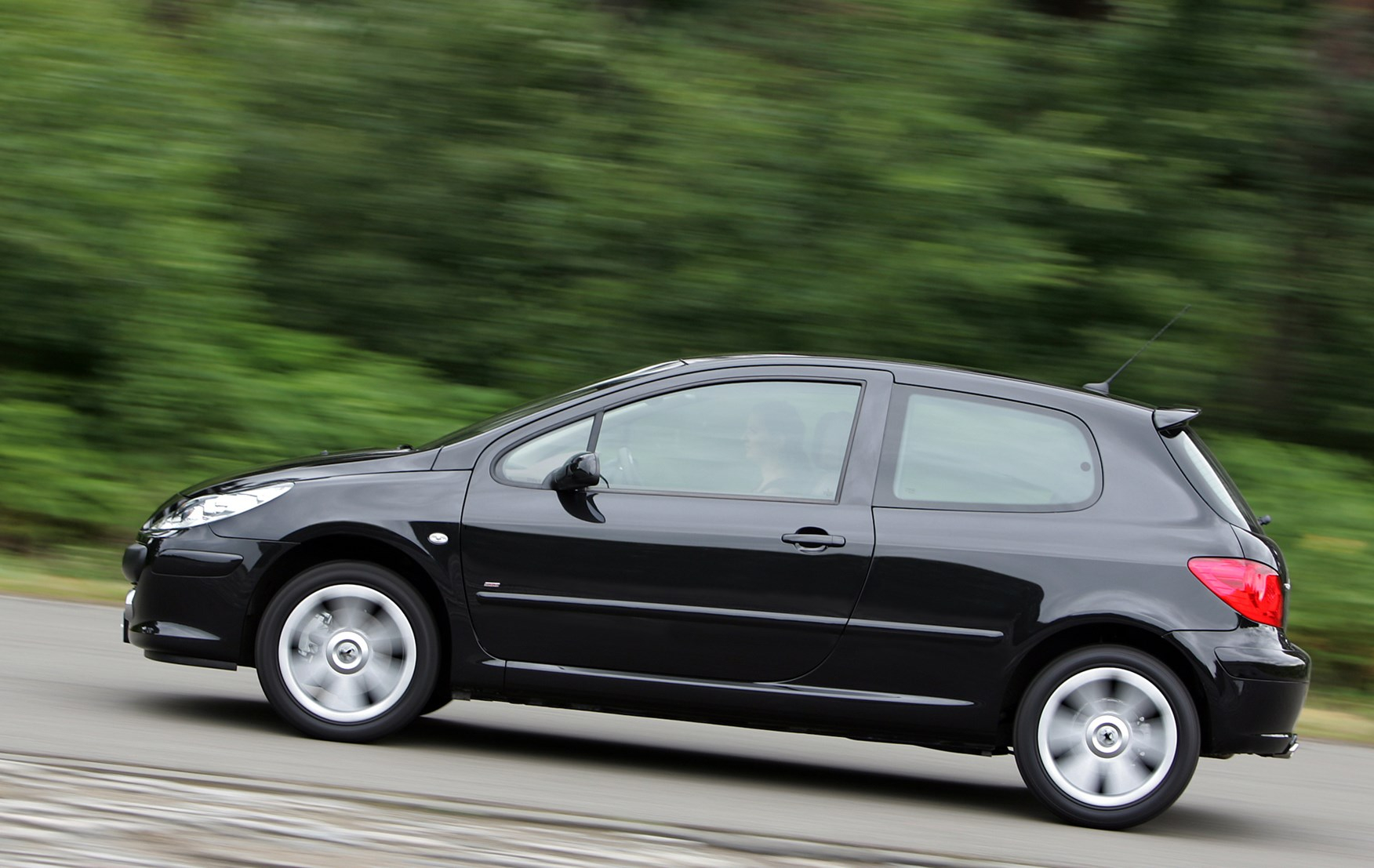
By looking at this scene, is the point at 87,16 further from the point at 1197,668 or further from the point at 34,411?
the point at 1197,668

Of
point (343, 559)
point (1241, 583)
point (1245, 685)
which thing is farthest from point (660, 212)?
point (1245, 685)

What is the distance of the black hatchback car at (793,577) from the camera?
568 centimetres

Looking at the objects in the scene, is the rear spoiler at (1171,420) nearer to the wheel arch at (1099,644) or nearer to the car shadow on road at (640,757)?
the wheel arch at (1099,644)

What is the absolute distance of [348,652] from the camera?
583 cm

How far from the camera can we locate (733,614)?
568 cm

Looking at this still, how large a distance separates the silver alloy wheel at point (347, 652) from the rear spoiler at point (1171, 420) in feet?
9.65

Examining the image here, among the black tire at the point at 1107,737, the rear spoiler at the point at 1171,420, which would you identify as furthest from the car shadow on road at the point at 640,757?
the rear spoiler at the point at 1171,420

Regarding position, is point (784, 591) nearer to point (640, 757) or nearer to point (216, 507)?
point (640, 757)

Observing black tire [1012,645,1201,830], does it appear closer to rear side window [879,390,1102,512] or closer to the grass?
rear side window [879,390,1102,512]

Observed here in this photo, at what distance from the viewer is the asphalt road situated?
17.6ft

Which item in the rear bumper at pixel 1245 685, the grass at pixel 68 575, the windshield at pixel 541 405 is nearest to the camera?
the rear bumper at pixel 1245 685

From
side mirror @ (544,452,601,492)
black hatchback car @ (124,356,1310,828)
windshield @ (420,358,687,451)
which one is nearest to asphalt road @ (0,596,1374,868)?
black hatchback car @ (124,356,1310,828)

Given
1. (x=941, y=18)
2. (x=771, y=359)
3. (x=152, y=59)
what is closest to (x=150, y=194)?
(x=152, y=59)

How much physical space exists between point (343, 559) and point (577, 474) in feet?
3.29
